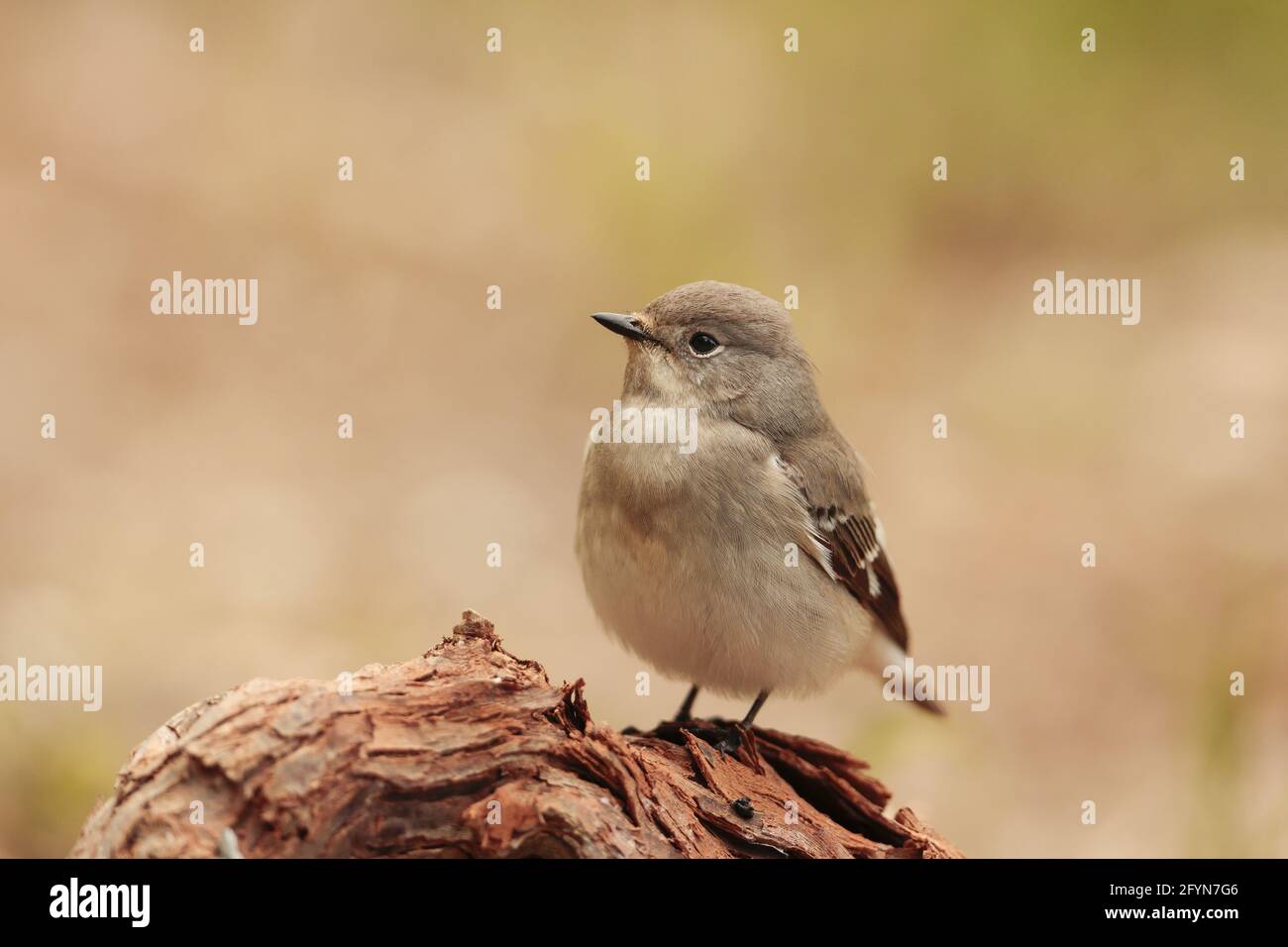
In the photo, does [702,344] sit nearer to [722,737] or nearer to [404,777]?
[722,737]

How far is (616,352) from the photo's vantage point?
11219 mm

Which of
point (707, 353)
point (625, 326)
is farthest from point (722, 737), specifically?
point (625, 326)

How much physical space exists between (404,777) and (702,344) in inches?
108

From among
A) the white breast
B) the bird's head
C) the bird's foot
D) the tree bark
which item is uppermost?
the bird's head

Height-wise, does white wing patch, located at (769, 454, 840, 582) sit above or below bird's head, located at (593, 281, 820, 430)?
below

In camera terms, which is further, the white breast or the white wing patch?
the white wing patch

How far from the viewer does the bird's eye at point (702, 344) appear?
5.73 m

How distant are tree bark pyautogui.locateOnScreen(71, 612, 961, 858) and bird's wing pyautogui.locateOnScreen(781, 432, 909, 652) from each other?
188 cm

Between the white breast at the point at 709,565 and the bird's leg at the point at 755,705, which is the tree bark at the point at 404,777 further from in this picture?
the bird's leg at the point at 755,705

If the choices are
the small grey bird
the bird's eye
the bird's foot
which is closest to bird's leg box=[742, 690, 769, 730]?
the small grey bird

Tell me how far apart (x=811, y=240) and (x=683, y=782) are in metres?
8.36

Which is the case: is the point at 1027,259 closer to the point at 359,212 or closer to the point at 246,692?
the point at 359,212

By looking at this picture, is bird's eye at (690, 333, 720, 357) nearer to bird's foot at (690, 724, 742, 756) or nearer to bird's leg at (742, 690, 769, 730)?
bird's leg at (742, 690, 769, 730)

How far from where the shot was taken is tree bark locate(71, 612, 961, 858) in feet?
11.3
